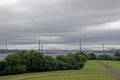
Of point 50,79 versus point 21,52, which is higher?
point 21,52

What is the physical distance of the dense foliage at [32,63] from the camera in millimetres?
60588

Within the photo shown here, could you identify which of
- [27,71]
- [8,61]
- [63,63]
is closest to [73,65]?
[63,63]

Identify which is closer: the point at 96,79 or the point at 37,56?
the point at 96,79

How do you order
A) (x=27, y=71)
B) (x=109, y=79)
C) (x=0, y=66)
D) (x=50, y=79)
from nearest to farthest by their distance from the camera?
(x=109, y=79) → (x=50, y=79) → (x=0, y=66) → (x=27, y=71)

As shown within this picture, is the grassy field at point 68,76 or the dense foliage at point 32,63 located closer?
the grassy field at point 68,76

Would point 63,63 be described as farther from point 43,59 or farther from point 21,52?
point 21,52

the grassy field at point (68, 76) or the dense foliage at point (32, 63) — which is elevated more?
the dense foliage at point (32, 63)

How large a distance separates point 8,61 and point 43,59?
34.0 ft

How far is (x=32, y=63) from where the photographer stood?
66.1 metres

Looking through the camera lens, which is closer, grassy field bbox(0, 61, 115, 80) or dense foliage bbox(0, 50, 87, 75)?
grassy field bbox(0, 61, 115, 80)

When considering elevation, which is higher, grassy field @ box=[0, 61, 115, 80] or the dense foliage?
the dense foliage

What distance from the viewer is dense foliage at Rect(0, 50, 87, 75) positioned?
60588 mm

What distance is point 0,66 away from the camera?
60.5 metres

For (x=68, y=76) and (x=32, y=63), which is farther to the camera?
(x=32, y=63)
